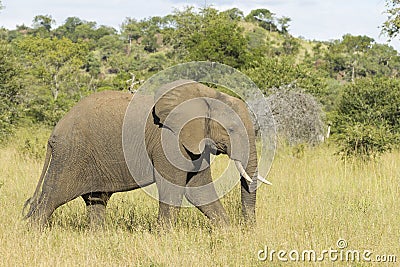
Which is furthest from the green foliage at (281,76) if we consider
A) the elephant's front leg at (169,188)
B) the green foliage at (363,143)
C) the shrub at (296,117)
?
the elephant's front leg at (169,188)

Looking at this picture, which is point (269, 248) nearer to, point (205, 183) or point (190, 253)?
point (190, 253)

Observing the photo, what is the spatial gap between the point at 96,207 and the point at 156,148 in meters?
0.97

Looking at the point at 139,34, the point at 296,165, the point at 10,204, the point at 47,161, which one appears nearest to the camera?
the point at 47,161

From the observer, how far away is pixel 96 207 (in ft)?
19.8

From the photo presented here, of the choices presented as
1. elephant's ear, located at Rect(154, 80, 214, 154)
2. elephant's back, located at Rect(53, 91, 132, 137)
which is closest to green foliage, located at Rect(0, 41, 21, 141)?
elephant's back, located at Rect(53, 91, 132, 137)

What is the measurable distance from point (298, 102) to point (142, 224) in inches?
366

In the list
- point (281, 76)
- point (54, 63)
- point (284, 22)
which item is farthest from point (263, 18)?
point (281, 76)

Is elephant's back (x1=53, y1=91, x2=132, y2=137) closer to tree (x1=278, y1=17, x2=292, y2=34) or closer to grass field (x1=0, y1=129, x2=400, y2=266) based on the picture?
grass field (x1=0, y1=129, x2=400, y2=266)

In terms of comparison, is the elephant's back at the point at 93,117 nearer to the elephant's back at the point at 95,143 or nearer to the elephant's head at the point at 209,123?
the elephant's back at the point at 95,143

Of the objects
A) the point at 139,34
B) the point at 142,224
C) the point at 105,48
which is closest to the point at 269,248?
the point at 142,224

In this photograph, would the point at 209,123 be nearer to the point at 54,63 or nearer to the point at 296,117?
the point at 296,117

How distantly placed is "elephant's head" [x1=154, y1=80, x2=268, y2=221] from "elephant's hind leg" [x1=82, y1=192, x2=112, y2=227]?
3.57 ft

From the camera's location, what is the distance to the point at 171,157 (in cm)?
558

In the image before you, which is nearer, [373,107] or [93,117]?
[93,117]
